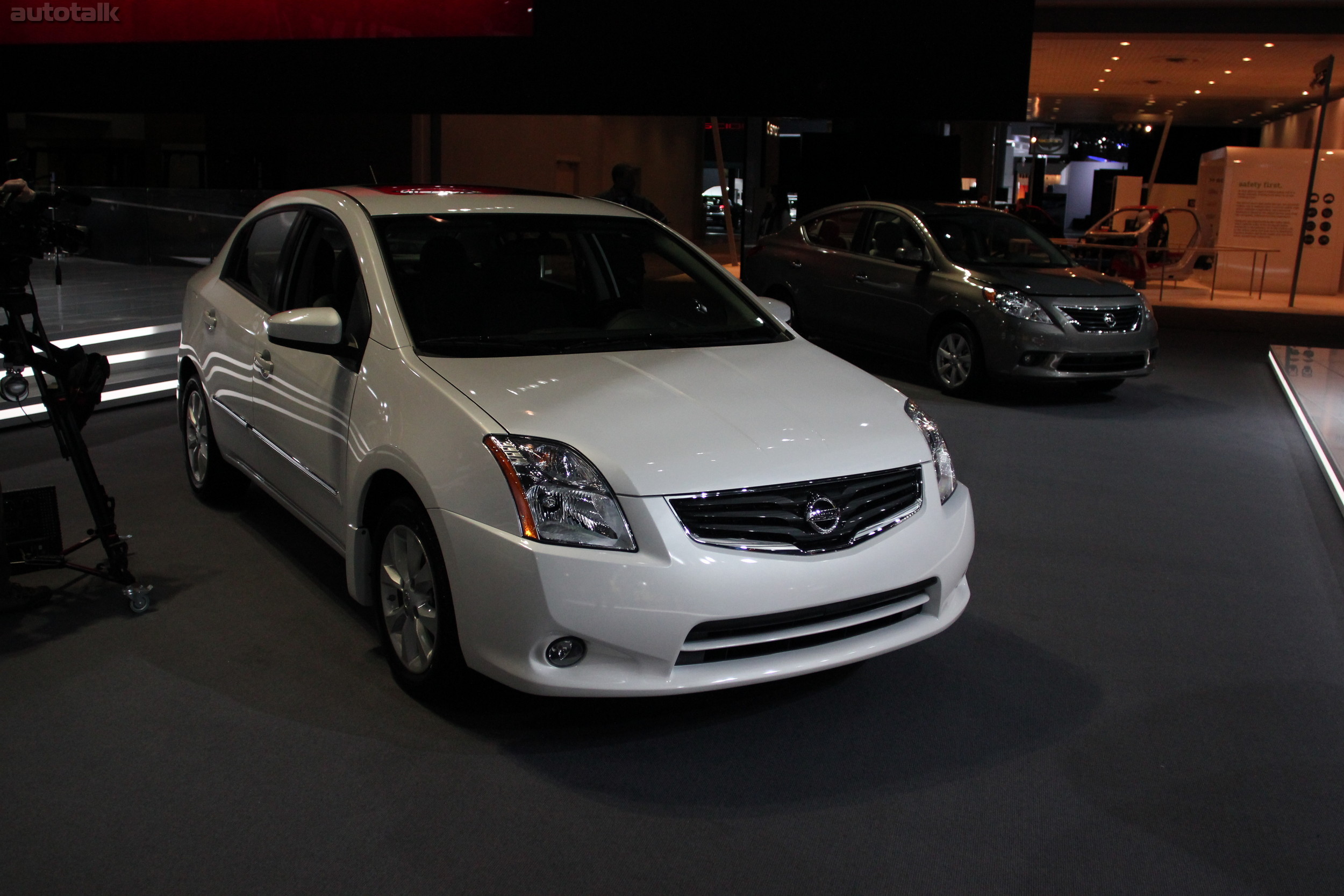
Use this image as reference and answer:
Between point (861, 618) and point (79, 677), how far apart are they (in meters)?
2.18

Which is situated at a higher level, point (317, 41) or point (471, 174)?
point (317, 41)

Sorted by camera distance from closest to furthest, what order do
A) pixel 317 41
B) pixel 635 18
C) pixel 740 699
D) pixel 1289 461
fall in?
1. pixel 740 699
2. pixel 1289 461
3. pixel 635 18
4. pixel 317 41

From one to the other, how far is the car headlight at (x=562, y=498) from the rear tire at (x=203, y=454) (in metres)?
2.36

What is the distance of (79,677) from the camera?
314cm

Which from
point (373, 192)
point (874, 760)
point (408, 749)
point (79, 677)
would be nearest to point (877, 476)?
point (874, 760)

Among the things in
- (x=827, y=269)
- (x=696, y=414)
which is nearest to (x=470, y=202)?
(x=696, y=414)

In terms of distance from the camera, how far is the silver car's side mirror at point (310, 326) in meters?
3.09

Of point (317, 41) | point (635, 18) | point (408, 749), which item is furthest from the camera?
point (317, 41)

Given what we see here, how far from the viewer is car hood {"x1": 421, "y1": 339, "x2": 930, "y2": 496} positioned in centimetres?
260

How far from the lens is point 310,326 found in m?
3.09

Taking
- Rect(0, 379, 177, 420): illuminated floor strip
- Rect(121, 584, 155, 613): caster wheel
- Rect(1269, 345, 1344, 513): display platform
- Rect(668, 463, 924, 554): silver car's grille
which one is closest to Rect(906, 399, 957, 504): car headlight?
Rect(668, 463, 924, 554): silver car's grille

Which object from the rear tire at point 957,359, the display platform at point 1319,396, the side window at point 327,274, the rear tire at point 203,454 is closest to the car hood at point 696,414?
the side window at point 327,274

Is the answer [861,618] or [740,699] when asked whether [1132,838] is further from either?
[740,699]

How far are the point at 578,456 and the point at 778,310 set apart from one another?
152 centimetres
